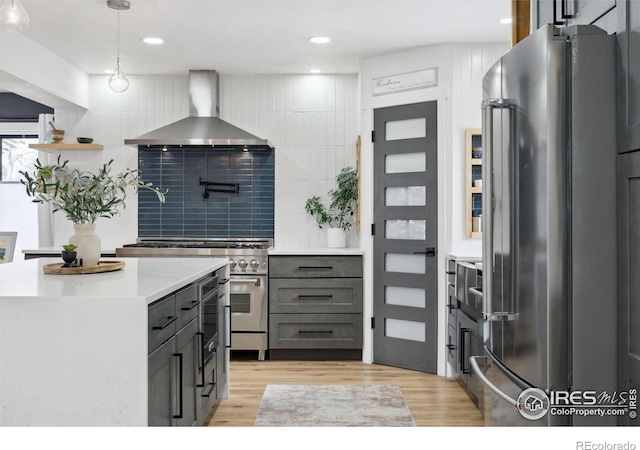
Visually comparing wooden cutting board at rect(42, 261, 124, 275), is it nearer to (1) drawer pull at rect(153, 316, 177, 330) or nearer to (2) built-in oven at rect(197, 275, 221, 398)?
(2) built-in oven at rect(197, 275, 221, 398)

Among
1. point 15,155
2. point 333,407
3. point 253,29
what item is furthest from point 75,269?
point 15,155

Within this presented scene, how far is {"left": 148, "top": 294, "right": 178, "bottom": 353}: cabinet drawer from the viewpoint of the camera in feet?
6.42

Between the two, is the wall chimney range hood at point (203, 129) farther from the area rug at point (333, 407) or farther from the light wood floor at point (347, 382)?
the area rug at point (333, 407)

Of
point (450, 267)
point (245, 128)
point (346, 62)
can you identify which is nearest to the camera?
point (450, 267)

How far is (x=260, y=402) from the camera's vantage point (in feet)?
11.9

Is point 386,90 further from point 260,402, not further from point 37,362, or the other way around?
point 37,362

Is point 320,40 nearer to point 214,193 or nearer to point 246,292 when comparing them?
point 214,193

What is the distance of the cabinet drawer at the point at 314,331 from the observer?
4.78 m

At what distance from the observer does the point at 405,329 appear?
4.57m

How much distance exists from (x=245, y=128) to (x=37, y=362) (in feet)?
12.5

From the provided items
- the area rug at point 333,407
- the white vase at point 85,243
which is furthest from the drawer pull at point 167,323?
the area rug at point 333,407

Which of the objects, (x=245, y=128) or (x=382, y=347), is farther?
(x=245, y=128)

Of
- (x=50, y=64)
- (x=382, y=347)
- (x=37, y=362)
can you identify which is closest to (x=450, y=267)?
(x=382, y=347)
